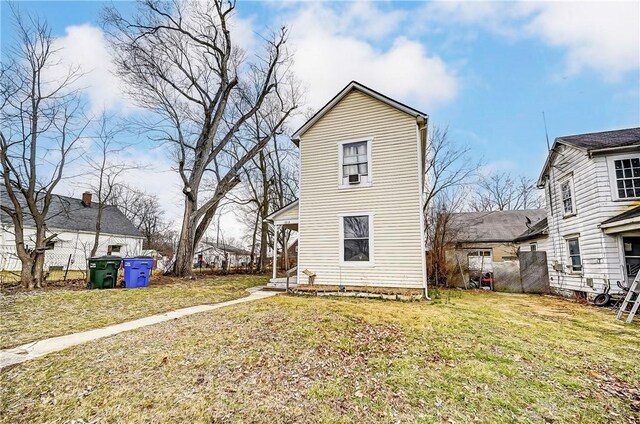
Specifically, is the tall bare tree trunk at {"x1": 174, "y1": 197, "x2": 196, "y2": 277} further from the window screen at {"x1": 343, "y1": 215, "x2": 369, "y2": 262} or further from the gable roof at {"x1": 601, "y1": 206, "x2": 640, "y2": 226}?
the gable roof at {"x1": 601, "y1": 206, "x2": 640, "y2": 226}

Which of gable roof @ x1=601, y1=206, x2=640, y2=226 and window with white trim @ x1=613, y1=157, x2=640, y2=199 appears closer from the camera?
gable roof @ x1=601, y1=206, x2=640, y2=226

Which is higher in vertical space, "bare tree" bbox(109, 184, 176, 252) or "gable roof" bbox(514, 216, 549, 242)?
"bare tree" bbox(109, 184, 176, 252)

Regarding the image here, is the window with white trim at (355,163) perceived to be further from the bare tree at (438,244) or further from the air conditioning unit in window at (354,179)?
the bare tree at (438,244)

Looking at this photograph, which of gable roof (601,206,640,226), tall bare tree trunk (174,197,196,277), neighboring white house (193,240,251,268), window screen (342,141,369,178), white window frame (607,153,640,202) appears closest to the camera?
gable roof (601,206,640,226)

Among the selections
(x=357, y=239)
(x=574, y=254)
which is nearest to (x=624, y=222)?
(x=574, y=254)

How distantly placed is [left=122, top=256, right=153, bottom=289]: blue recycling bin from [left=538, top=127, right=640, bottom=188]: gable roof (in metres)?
16.4

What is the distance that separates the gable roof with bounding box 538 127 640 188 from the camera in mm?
10203

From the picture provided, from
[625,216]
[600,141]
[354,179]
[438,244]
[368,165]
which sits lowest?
[438,244]

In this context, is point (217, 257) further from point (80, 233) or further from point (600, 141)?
point (600, 141)

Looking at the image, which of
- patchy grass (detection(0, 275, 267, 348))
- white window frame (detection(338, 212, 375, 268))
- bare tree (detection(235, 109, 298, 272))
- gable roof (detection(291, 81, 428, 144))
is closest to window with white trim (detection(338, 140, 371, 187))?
white window frame (detection(338, 212, 375, 268))

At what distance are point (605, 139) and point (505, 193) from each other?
24278 mm

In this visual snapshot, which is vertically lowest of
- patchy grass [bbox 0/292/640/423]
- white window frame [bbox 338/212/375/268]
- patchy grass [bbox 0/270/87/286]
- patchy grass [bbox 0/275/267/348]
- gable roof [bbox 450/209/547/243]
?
patchy grass [bbox 0/292/640/423]

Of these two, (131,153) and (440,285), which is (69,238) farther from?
(440,285)

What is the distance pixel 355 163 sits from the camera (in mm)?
11039
